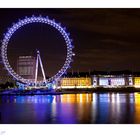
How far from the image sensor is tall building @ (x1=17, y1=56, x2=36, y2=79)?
19.2ft

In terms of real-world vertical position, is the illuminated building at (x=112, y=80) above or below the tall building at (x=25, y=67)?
below

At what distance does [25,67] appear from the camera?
635 cm

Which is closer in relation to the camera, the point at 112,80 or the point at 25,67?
the point at 25,67

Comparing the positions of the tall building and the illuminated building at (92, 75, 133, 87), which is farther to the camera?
the illuminated building at (92, 75, 133, 87)

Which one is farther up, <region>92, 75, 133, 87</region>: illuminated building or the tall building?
the tall building

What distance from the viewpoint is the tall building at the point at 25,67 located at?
586cm

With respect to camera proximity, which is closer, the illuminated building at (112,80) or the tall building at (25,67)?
the tall building at (25,67)

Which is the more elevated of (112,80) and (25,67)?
(25,67)
